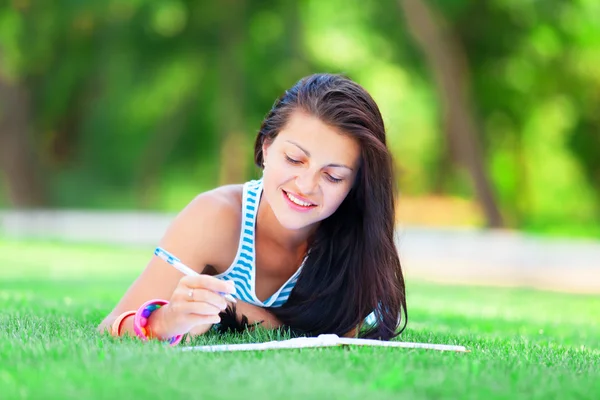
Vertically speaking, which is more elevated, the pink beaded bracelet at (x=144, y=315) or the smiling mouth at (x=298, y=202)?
the smiling mouth at (x=298, y=202)

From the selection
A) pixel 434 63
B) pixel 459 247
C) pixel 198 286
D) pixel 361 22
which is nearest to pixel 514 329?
pixel 198 286

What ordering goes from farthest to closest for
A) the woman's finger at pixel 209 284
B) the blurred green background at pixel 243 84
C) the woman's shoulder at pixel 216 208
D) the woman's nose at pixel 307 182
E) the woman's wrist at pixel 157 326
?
the blurred green background at pixel 243 84, the woman's shoulder at pixel 216 208, the woman's nose at pixel 307 182, the woman's wrist at pixel 157 326, the woman's finger at pixel 209 284

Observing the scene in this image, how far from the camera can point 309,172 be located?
10.7 feet

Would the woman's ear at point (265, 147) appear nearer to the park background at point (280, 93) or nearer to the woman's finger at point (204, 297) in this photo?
the woman's finger at point (204, 297)

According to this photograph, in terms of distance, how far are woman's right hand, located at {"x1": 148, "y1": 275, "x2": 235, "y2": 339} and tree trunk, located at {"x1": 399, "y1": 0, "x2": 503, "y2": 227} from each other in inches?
483

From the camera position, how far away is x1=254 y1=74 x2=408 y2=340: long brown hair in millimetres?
3447

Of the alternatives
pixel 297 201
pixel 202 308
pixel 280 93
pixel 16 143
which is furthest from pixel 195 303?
pixel 280 93

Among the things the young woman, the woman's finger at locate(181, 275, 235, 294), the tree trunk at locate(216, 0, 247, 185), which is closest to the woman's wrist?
the young woman

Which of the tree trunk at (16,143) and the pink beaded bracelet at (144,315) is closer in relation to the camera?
the pink beaded bracelet at (144,315)

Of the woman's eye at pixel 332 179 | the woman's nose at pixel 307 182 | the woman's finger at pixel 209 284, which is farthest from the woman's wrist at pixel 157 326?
the woman's eye at pixel 332 179

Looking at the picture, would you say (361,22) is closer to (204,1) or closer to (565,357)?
(204,1)

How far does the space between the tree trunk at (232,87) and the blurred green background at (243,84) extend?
3cm

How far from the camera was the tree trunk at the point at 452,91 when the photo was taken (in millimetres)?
14742

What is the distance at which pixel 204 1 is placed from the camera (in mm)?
19328
